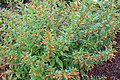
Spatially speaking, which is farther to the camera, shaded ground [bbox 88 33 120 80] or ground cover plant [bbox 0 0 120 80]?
shaded ground [bbox 88 33 120 80]

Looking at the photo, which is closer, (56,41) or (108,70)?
(56,41)

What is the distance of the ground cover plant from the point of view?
2.81 meters

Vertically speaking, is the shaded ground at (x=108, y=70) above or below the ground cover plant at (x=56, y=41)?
below

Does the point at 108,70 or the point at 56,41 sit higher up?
the point at 56,41

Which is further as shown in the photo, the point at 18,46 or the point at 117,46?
the point at 117,46

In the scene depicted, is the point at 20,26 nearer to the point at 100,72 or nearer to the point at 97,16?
the point at 97,16

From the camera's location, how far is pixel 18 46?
9.97 ft

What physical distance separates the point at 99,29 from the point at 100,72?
0.87 metres

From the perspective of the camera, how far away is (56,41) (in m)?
2.82

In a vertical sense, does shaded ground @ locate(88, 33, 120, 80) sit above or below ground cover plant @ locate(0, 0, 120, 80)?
below

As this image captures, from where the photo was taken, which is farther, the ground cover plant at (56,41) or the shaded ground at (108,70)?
the shaded ground at (108,70)

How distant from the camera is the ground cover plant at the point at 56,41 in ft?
9.23

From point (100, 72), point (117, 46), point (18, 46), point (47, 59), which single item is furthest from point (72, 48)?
point (117, 46)

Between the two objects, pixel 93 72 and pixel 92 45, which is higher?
pixel 92 45
